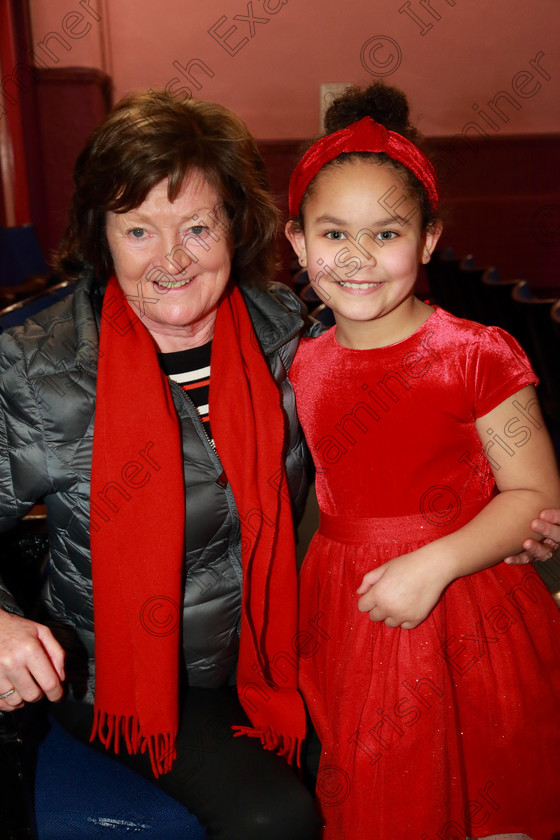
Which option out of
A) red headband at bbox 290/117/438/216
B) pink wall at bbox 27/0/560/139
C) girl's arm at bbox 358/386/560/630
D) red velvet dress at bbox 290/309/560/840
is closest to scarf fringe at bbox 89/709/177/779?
red velvet dress at bbox 290/309/560/840

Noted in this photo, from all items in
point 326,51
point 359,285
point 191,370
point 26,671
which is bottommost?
point 26,671

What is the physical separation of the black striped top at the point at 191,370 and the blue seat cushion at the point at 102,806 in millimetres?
660

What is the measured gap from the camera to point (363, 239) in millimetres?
1223

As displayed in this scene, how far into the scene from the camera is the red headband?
1.25 meters

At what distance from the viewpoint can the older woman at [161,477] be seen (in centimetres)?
129

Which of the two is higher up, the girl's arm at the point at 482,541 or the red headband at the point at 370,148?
the red headband at the point at 370,148

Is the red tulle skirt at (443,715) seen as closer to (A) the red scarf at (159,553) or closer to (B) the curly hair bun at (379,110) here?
(A) the red scarf at (159,553)

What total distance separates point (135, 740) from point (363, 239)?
2.93ft

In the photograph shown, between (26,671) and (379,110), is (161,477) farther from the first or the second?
(379,110)

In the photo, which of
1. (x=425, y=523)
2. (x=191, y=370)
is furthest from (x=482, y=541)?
(x=191, y=370)

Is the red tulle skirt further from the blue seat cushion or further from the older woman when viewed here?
the blue seat cushion

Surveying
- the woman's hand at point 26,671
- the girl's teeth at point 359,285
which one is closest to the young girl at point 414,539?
the girl's teeth at point 359,285

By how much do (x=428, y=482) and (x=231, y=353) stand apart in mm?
433

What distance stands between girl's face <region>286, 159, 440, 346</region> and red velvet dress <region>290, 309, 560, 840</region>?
115 millimetres
